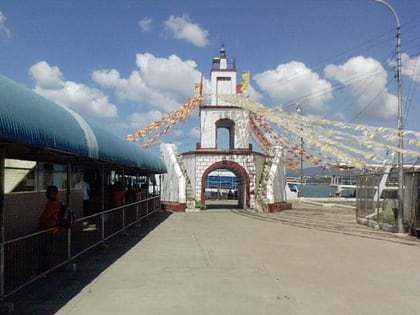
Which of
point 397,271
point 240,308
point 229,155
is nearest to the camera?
point 240,308

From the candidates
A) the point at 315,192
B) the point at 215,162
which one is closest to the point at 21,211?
the point at 215,162

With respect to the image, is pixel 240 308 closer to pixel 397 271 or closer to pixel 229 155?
pixel 397 271

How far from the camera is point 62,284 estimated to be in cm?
821

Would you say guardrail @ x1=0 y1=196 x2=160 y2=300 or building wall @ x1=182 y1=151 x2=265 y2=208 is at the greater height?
building wall @ x1=182 y1=151 x2=265 y2=208

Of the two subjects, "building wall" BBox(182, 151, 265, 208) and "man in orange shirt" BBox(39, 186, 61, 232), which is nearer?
"man in orange shirt" BBox(39, 186, 61, 232)

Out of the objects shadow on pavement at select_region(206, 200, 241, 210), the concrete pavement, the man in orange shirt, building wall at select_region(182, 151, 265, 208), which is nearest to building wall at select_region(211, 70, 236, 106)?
building wall at select_region(182, 151, 265, 208)

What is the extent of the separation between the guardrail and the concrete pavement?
0.86 m

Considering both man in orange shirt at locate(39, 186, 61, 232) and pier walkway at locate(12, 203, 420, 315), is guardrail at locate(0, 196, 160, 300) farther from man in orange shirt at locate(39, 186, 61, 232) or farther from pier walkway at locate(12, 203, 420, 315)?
pier walkway at locate(12, 203, 420, 315)

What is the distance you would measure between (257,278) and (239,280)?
409 mm

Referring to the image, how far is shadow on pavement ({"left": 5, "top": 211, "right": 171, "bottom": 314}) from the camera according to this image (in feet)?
22.3

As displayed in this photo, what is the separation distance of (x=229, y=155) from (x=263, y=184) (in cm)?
296

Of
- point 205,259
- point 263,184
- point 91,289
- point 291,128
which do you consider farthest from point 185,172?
point 91,289

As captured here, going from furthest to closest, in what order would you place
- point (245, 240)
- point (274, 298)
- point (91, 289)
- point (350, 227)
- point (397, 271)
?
1. point (350, 227)
2. point (245, 240)
3. point (397, 271)
4. point (91, 289)
5. point (274, 298)

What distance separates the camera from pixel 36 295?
24.3 feet
